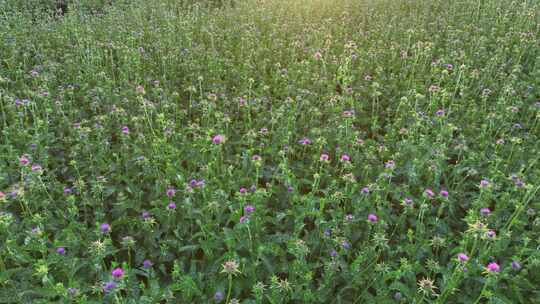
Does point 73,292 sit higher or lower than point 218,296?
higher

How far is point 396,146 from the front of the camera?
12.3ft

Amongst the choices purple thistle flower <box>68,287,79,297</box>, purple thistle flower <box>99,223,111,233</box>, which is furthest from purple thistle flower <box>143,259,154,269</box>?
purple thistle flower <box>68,287,79,297</box>

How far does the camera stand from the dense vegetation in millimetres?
2473

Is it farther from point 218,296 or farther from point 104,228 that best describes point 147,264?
point 218,296

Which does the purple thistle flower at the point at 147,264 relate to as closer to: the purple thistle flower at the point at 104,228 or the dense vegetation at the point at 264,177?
the dense vegetation at the point at 264,177

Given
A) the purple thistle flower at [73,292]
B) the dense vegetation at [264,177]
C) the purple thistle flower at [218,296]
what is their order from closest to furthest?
1. the purple thistle flower at [73,292]
2. the purple thistle flower at [218,296]
3. the dense vegetation at [264,177]

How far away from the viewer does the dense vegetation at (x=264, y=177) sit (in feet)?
8.11

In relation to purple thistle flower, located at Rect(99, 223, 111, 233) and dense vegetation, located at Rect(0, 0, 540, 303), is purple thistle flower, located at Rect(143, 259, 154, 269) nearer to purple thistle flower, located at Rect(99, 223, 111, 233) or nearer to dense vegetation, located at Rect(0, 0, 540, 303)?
dense vegetation, located at Rect(0, 0, 540, 303)

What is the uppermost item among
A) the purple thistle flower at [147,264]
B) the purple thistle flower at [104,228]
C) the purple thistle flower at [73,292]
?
the purple thistle flower at [104,228]

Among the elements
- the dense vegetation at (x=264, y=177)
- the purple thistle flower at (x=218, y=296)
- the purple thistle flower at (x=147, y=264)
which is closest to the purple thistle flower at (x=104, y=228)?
the dense vegetation at (x=264, y=177)

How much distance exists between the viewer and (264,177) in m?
3.54

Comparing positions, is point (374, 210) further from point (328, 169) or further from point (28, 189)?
point (28, 189)

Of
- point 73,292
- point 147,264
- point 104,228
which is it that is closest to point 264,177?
point 147,264

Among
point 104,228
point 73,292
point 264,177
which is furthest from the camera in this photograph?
point 264,177
